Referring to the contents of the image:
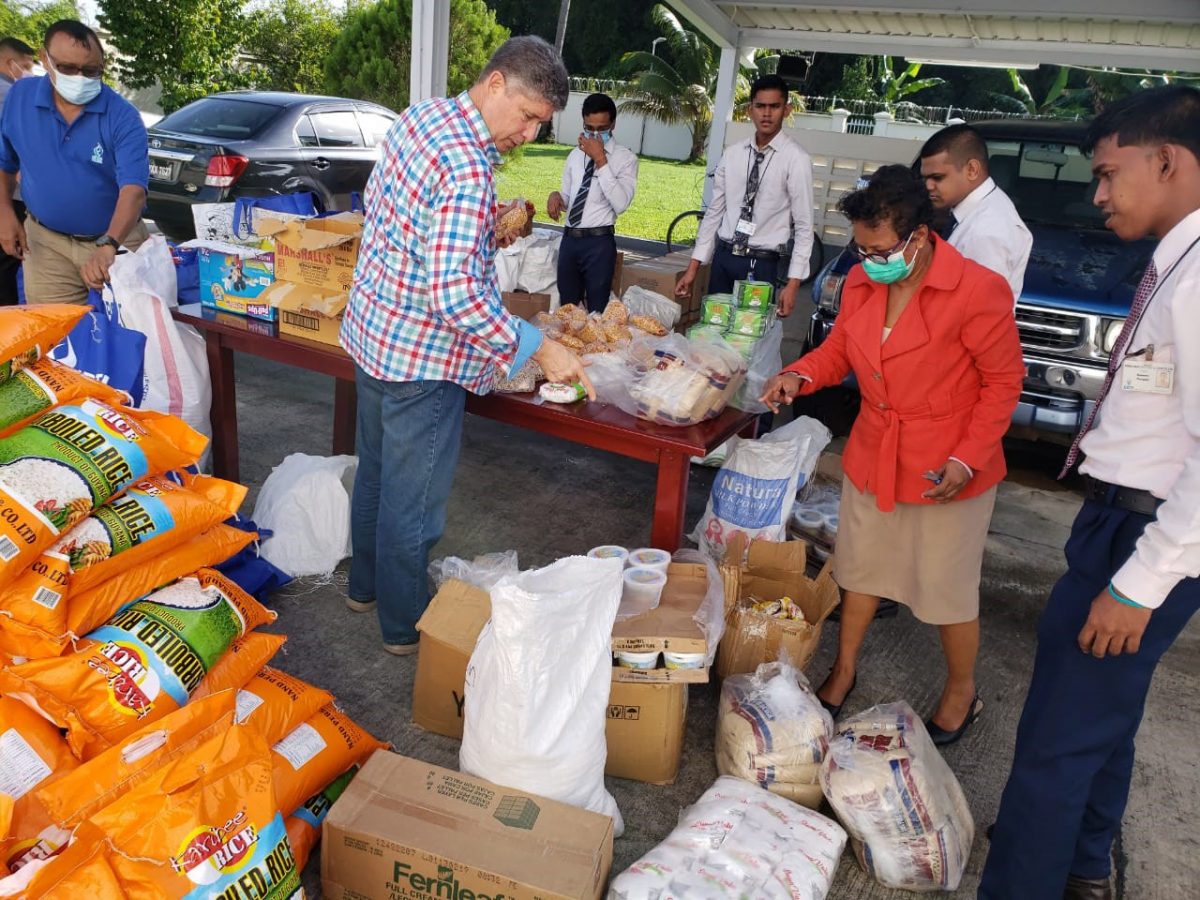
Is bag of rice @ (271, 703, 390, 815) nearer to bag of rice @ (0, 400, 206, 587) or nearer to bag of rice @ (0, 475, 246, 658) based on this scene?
bag of rice @ (0, 475, 246, 658)

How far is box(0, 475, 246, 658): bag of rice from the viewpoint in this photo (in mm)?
1896

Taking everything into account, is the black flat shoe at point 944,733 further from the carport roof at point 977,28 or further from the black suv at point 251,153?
the black suv at point 251,153

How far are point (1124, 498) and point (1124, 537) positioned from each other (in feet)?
0.27

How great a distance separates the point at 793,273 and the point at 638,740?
290cm

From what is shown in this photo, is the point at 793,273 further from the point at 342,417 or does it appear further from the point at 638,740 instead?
the point at 638,740

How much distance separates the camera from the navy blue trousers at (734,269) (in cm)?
482

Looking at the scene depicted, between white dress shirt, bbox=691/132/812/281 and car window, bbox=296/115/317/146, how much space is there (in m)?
4.36

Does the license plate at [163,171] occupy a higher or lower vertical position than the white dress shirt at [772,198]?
lower

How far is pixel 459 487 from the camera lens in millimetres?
4254

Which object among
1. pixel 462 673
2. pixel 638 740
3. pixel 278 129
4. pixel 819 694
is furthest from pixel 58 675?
pixel 278 129

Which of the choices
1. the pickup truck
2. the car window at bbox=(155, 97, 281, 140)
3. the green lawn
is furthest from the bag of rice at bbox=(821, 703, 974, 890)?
the green lawn

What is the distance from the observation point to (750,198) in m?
4.77

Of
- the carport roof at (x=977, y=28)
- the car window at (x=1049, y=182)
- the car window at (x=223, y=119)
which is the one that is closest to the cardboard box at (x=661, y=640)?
the car window at (x=1049, y=182)

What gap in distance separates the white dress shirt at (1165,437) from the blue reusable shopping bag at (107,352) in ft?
9.90
